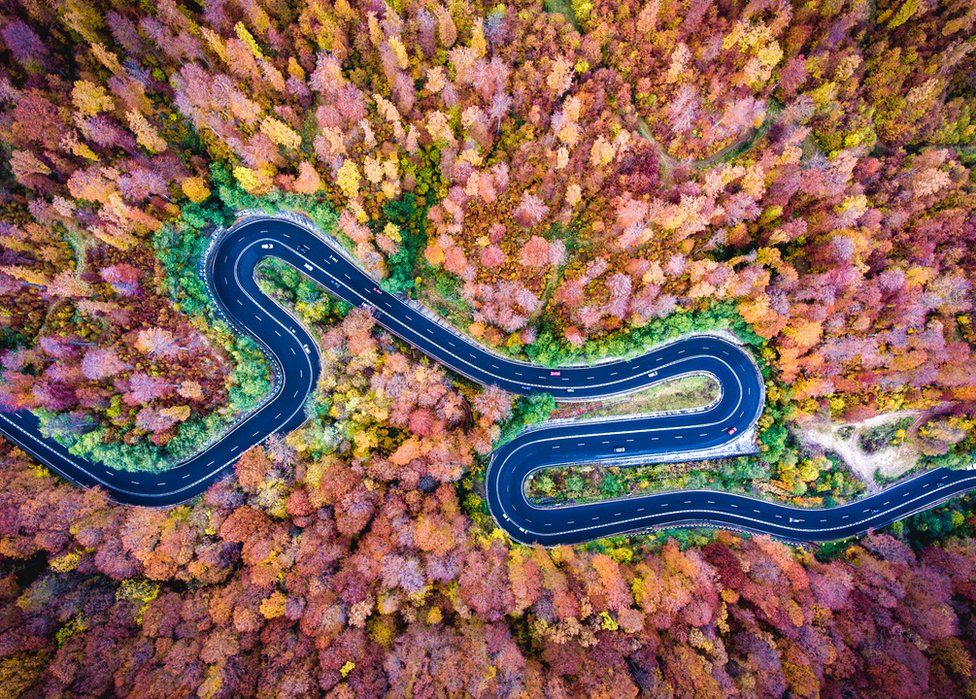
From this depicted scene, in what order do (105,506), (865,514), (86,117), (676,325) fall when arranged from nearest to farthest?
(86,117) → (105,506) → (676,325) → (865,514)

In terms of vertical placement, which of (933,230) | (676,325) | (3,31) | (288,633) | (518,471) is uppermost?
(933,230)

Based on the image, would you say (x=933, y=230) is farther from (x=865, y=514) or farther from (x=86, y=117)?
(x=86, y=117)

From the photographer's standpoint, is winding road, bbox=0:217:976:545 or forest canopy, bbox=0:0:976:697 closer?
forest canopy, bbox=0:0:976:697

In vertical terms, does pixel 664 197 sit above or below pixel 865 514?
above

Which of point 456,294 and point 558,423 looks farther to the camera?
point 558,423

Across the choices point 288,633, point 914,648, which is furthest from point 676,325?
point 288,633

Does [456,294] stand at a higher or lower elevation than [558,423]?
higher

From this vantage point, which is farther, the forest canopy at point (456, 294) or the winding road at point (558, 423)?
the winding road at point (558, 423)

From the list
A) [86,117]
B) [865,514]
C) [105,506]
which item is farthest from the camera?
[865,514]
